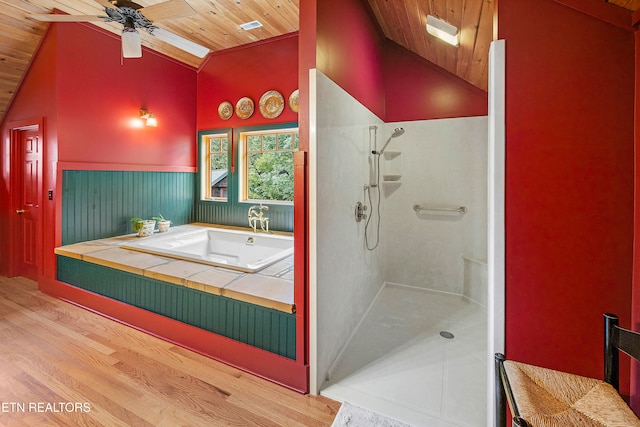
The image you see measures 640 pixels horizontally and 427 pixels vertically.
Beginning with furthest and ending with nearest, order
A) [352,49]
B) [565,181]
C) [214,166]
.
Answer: [214,166]
[352,49]
[565,181]

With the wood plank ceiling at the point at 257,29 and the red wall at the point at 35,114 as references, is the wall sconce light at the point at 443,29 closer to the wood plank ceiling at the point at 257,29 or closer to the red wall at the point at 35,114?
the wood plank ceiling at the point at 257,29

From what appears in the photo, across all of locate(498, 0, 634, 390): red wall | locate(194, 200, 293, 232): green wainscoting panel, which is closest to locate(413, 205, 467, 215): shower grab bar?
locate(194, 200, 293, 232): green wainscoting panel

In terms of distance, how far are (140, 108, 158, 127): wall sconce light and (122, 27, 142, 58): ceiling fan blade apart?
1.28m

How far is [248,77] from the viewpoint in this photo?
157 inches

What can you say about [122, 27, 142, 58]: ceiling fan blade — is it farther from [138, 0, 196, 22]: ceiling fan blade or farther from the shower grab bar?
the shower grab bar

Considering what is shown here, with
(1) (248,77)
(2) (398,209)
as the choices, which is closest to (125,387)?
(2) (398,209)

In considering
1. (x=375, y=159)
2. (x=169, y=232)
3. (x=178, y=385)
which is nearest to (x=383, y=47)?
(x=375, y=159)

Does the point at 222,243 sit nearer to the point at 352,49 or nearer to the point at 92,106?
the point at 92,106

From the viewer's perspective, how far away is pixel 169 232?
3846 millimetres

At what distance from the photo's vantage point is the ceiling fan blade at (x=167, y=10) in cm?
202

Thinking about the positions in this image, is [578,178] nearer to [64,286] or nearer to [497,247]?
[497,247]

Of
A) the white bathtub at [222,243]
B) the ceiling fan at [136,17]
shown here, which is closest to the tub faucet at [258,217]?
the white bathtub at [222,243]

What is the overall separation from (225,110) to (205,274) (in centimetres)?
272

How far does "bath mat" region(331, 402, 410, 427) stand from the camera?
1575 millimetres
